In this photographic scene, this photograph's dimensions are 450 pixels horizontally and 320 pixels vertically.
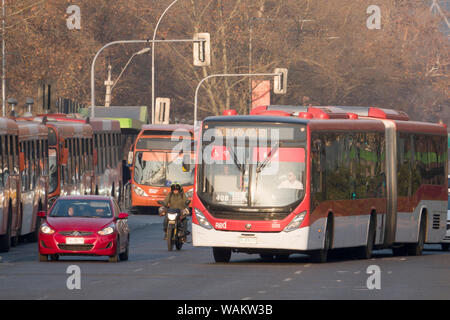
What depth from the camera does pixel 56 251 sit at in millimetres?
25781

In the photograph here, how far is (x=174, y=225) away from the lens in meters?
31.3

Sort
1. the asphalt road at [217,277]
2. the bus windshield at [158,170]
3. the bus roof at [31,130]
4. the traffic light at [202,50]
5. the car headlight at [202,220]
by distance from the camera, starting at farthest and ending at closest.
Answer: the traffic light at [202,50] → the bus windshield at [158,170] → the bus roof at [31,130] → the car headlight at [202,220] → the asphalt road at [217,277]

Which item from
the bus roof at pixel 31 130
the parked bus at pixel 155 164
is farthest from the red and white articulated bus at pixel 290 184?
the parked bus at pixel 155 164

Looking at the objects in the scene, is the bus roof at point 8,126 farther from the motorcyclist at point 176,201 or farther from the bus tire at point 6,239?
the motorcyclist at point 176,201

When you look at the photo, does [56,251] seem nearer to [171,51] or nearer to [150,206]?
[150,206]

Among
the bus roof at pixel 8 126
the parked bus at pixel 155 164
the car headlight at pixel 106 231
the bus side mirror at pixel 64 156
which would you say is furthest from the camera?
the parked bus at pixel 155 164

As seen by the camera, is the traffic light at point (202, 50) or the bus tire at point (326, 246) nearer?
the bus tire at point (326, 246)

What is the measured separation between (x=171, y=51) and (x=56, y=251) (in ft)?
194

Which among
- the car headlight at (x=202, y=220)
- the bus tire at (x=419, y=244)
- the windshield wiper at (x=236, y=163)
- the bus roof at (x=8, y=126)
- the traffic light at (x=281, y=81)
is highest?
the traffic light at (x=281, y=81)

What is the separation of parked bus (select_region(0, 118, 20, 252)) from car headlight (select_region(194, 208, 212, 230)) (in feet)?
16.2

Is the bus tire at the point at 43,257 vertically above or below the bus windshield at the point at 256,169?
below

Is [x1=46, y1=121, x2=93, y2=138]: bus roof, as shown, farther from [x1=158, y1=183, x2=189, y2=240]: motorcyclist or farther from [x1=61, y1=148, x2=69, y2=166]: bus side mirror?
[x1=158, y1=183, x2=189, y2=240]: motorcyclist

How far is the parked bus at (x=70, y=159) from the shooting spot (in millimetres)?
38719

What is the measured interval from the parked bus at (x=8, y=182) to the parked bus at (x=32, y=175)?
604 mm
